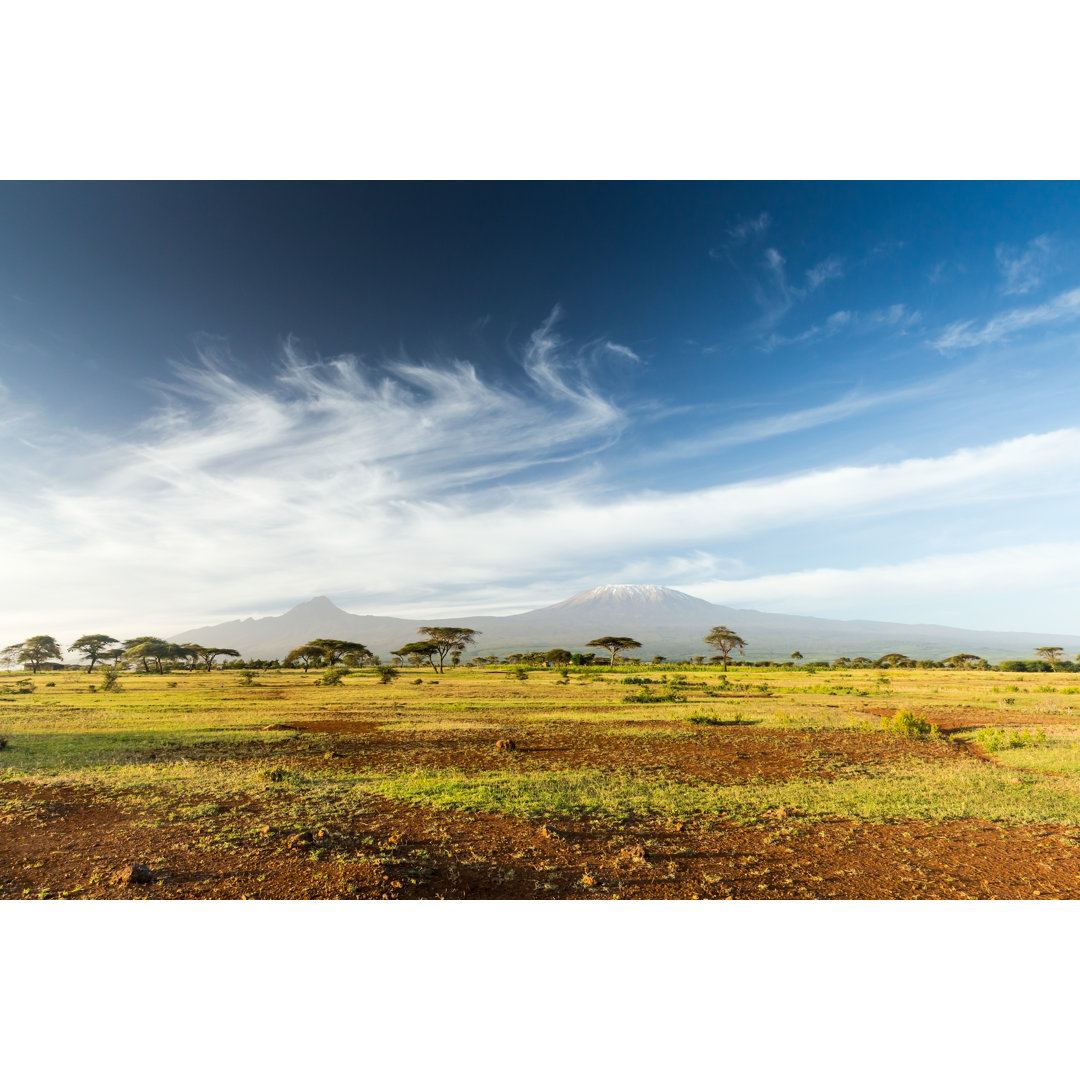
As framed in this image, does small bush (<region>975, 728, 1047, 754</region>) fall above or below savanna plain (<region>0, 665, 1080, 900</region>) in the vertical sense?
below

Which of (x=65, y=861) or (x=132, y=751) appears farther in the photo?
(x=132, y=751)

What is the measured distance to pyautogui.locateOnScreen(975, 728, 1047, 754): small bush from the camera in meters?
13.0

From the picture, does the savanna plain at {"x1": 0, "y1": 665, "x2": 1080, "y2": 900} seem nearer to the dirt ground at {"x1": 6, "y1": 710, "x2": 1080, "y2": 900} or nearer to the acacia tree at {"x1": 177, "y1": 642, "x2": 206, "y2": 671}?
the dirt ground at {"x1": 6, "y1": 710, "x2": 1080, "y2": 900}

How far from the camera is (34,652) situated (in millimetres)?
45594

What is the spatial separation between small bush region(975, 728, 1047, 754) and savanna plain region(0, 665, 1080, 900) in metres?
0.08

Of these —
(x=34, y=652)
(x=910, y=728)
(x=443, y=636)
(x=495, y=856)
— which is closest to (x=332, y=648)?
(x=443, y=636)

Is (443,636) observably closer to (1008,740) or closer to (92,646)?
(92,646)

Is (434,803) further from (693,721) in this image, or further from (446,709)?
(446,709)

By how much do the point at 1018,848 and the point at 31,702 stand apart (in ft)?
106

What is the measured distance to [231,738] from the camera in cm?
1468

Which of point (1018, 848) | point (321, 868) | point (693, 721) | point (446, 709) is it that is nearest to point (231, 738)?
point (446, 709)

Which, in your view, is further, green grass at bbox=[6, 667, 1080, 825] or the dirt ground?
green grass at bbox=[6, 667, 1080, 825]

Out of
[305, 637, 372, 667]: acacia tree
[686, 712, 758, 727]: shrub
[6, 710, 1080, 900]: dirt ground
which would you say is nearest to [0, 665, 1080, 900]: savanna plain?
[6, 710, 1080, 900]: dirt ground

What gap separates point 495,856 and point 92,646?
7476 cm
